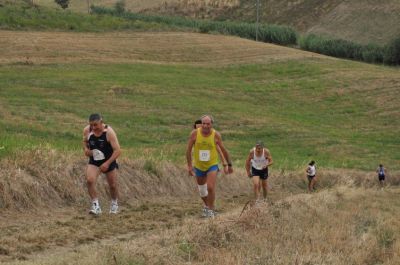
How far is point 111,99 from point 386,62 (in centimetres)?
4360

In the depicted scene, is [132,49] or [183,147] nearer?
[183,147]

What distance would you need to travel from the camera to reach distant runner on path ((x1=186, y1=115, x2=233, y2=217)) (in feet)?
42.1

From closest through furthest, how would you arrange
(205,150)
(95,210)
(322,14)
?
(95,210), (205,150), (322,14)

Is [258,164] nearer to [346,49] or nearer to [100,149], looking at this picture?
[100,149]

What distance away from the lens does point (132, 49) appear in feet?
197

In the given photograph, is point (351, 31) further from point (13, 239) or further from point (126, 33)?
point (13, 239)

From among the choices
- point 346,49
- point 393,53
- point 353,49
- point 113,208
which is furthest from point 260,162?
point 353,49

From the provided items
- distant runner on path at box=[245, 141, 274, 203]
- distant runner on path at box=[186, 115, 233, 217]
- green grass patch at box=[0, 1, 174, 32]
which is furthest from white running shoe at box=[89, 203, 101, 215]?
green grass patch at box=[0, 1, 174, 32]

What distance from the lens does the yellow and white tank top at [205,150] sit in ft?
42.1

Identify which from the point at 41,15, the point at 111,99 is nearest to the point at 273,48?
the point at 41,15

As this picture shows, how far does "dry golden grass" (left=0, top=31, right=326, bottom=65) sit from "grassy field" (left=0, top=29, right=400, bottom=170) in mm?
106

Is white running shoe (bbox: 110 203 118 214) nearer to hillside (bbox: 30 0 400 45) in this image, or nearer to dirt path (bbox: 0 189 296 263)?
dirt path (bbox: 0 189 296 263)

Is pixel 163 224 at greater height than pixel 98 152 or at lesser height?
lesser

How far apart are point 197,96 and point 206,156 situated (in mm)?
31419
